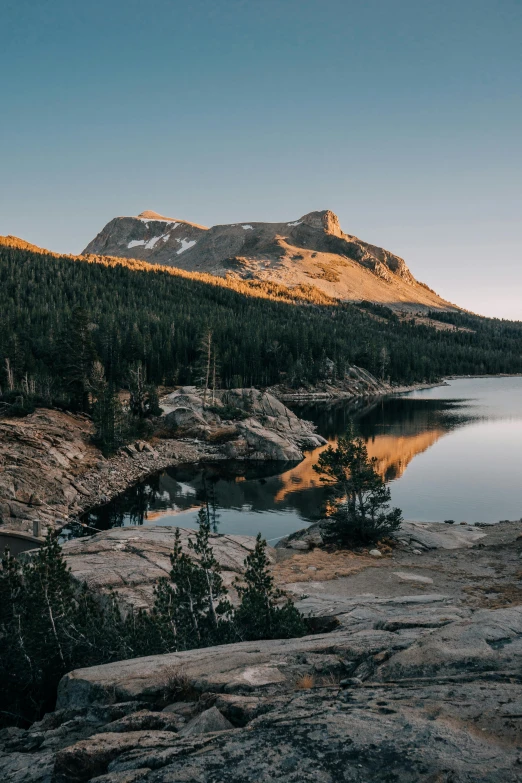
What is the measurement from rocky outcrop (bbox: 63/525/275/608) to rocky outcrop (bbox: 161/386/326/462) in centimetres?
3625

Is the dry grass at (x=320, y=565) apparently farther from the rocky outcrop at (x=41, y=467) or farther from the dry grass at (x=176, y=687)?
the rocky outcrop at (x=41, y=467)

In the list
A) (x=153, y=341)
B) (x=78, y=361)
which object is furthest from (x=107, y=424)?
(x=153, y=341)

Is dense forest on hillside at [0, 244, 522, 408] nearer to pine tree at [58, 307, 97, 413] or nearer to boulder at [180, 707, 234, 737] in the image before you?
pine tree at [58, 307, 97, 413]

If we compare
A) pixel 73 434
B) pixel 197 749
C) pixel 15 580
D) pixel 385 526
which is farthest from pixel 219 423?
pixel 197 749

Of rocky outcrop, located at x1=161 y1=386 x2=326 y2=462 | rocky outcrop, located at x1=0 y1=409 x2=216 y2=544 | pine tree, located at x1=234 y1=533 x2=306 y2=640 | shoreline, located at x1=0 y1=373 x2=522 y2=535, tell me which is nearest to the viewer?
pine tree, located at x1=234 y1=533 x2=306 y2=640

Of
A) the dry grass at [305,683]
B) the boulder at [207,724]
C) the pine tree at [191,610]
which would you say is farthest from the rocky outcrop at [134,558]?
the boulder at [207,724]

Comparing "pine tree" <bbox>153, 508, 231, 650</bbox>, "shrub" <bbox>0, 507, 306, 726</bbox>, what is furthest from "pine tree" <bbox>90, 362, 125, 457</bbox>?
"pine tree" <bbox>153, 508, 231, 650</bbox>

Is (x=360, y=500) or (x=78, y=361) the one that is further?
A: (x=78, y=361)

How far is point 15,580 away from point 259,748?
591 inches

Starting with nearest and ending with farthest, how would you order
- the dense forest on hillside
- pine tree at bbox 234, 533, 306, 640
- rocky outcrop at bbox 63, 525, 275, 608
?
pine tree at bbox 234, 533, 306, 640 → rocky outcrop at bbox 63, 525, 275, 608 → the dense forest on hillside

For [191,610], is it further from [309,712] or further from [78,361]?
[78,361]

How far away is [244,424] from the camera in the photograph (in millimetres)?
77688

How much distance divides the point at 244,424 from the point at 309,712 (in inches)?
2760

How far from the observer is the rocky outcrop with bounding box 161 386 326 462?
71.1 meters
